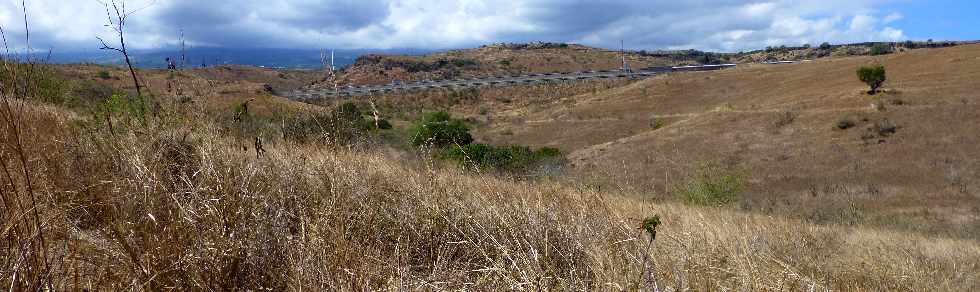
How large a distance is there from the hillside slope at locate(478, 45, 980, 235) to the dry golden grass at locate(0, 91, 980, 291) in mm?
4148

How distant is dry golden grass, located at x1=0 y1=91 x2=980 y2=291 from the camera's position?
219cm

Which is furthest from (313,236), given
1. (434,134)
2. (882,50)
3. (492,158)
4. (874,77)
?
(882,50)

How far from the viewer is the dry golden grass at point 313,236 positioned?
86.4 inches

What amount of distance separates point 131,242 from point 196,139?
78.9 inches

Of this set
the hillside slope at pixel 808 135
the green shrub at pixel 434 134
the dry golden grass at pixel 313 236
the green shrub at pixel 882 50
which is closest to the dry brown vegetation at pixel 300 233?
the dry golden grass at pixel 313 236

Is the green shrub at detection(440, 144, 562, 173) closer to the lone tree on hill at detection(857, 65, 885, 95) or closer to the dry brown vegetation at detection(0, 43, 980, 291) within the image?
the dry brown vegetation at detection(0, 43, 980, 291)

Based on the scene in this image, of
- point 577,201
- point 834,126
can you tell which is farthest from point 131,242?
point 834,126

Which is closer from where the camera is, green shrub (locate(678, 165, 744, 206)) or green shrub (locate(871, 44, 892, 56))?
green shrub (locate(678, 165, 744, 206))

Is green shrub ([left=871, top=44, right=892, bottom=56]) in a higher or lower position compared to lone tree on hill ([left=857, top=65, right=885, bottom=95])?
higher

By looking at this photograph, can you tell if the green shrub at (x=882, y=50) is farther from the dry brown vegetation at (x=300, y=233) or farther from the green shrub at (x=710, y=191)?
the dry brown vegetation at (x=300, y=233)

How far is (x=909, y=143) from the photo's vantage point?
28203mm

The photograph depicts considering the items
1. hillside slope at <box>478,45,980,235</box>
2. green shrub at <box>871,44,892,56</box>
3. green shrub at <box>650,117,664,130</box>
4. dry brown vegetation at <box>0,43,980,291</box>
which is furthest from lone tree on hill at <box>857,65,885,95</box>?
dry brown vegetation at <box>0,43,980,291</box>

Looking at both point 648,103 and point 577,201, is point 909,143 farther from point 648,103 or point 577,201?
point 577,201

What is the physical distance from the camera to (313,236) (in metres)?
2.49
